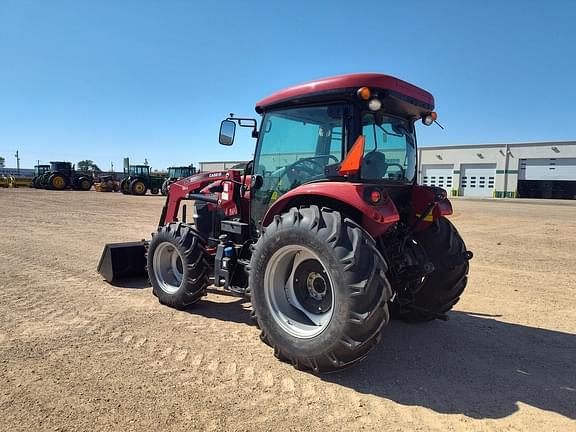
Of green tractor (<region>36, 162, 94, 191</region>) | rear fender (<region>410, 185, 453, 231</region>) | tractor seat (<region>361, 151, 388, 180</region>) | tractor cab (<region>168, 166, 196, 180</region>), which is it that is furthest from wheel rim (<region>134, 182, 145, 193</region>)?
tractor seat (<region>361, 151, 388, 180</region>)

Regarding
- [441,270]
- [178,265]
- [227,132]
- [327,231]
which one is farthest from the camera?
[178,265]

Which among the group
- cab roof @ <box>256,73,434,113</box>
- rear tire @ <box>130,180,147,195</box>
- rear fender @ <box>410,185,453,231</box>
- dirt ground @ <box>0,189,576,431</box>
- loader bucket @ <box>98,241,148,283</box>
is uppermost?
cab roof @ <box>256,73,434,113</box>

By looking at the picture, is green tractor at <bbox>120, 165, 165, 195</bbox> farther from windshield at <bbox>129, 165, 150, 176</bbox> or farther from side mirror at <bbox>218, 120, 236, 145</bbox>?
side mirror at <bbox>218, 120, 236, 145</bbox>

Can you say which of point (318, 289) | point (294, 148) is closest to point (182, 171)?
point (294, 148)

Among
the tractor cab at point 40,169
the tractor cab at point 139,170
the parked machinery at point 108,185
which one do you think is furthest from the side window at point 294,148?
the tractor cab at point 40,169

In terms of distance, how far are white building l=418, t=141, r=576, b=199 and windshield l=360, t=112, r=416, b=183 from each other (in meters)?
40.5

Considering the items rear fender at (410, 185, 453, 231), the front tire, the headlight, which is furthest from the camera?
the front tire

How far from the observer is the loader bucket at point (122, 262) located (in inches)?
234

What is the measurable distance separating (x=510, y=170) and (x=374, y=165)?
48.5 m

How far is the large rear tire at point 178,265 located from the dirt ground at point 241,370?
0.20 metres

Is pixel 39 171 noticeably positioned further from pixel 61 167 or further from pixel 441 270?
pixel 441 270

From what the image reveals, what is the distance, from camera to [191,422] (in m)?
2.65

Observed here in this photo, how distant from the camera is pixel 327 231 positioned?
10.5 ft

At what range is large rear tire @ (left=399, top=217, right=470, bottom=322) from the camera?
14.3 feet
